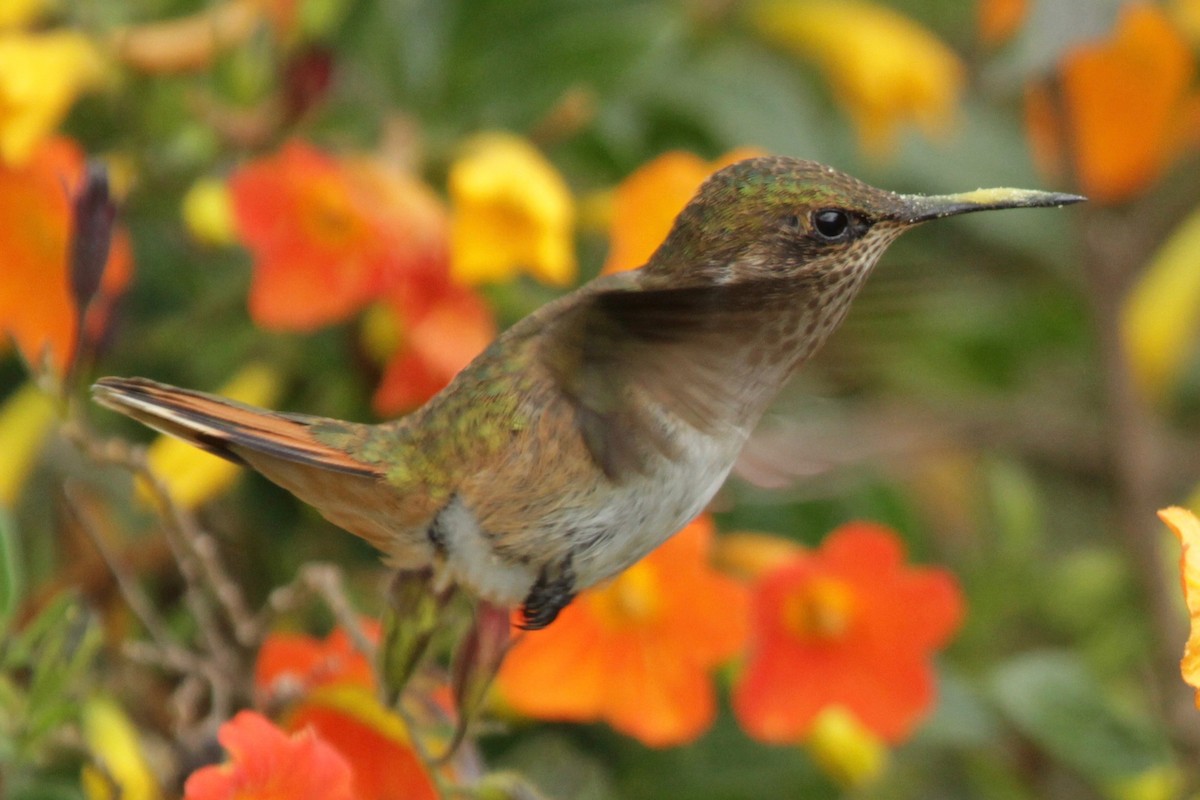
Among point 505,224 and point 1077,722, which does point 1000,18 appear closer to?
point 505,224

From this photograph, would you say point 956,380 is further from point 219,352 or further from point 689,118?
point 219,352

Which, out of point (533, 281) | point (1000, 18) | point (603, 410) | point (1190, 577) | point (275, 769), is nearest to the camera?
point (1190, 577)

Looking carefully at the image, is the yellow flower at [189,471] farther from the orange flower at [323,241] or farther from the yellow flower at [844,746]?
the yellow flower at [844,746]

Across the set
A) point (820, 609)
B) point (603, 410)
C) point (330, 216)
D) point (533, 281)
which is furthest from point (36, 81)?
point (820, 609)

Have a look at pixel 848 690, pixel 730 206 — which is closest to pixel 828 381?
pixel 730 206

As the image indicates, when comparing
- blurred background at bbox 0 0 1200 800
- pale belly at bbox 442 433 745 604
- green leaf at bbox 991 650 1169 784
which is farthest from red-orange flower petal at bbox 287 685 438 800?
green leaf at bbox 991 650 1169 784

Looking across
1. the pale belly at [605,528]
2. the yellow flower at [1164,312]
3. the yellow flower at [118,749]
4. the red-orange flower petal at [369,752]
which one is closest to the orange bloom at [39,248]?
the yellow flower at [118,749]

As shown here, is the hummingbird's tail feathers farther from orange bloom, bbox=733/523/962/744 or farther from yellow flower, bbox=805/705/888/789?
yellow flower, bbox=805/705/888/789
